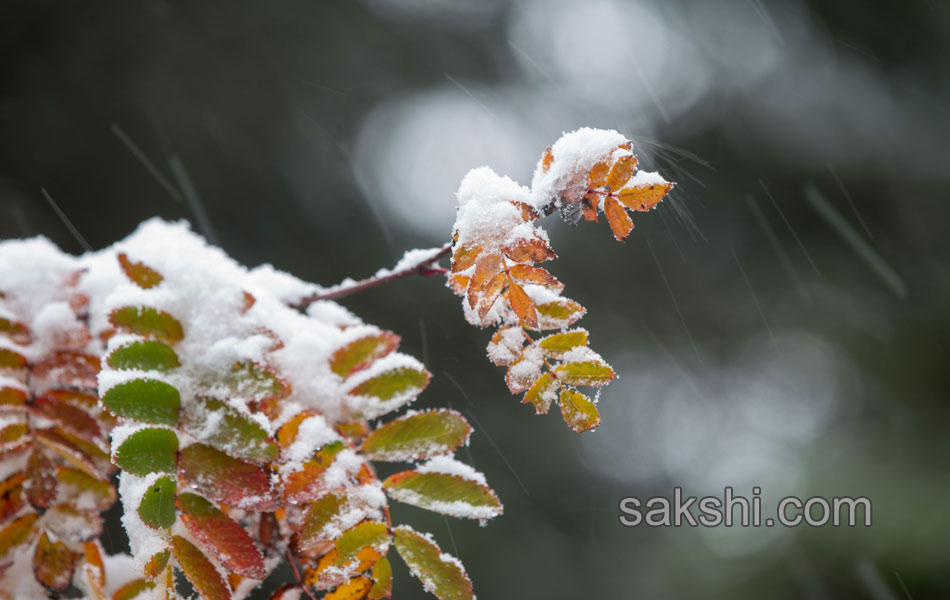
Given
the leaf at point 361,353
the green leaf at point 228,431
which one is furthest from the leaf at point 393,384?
the green leaf at point 228,431

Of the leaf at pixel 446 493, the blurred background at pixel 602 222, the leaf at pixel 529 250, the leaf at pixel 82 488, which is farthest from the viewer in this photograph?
the blurred background at pixel 602 222

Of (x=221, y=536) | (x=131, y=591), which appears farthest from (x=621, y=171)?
(x=131, y=591)

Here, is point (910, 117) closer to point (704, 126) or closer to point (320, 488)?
point (704, 126)

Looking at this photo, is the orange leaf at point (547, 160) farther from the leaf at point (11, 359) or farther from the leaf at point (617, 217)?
the leaf at point (11, 359)

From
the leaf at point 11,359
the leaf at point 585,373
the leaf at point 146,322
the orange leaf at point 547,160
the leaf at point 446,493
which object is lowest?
the leaf at point 446,493

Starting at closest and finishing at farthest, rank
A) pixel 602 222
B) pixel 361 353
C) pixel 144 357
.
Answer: pixel 144 357 < pixel 361 353 < pixel 602 222

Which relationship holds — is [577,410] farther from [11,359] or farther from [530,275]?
[11,359]
